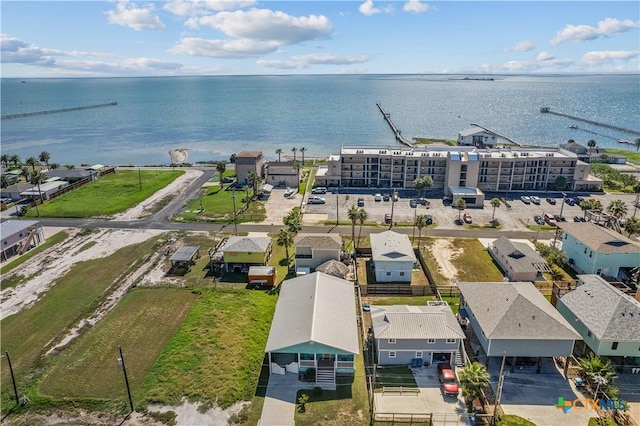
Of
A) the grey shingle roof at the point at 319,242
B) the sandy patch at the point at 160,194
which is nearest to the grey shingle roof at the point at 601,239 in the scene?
the grey shingle roof at the point at 319,242

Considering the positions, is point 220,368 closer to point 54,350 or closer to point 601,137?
point 54,350

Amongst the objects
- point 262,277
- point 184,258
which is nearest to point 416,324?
point 262,277

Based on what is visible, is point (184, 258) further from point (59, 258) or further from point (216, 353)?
point (216, 353)

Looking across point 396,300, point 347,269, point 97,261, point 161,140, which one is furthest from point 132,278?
point 161,140

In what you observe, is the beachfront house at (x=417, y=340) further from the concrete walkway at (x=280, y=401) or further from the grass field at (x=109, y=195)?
the grass field at (x=109, y=195)

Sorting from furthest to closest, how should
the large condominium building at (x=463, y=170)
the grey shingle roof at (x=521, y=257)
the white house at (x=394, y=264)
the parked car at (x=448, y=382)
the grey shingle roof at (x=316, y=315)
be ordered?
the large condominium building at (x=463, y=170), the white house at (x=394, y=264), the grey shingle roof at (x=521, y=257), the grey shingle roof at (x=316, y=315), the parked car at (x=448, y=382)

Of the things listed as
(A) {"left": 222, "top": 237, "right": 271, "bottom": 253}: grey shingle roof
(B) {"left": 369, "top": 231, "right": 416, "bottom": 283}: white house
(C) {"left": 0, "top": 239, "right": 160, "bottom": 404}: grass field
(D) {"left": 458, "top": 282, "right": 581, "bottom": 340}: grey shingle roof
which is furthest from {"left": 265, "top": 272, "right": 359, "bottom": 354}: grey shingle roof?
(C) {"left": 0, "top": 239, "right": 160, "bottom": 404}: grass field
